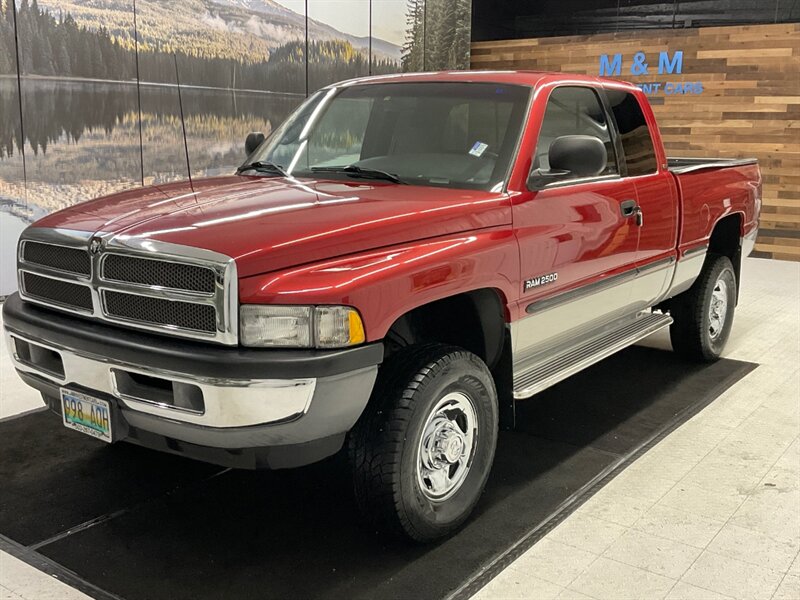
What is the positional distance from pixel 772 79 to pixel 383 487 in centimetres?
959

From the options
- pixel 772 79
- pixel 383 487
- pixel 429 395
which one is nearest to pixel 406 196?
pixel 429 395

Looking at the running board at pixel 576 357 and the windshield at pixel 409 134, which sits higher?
the windshield at pixel 409 134

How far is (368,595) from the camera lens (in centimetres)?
262

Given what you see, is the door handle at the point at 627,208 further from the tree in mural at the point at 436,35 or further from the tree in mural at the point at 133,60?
the tree in mural at the point at 436,35

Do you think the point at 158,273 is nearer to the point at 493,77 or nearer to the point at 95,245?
the point at 95,245

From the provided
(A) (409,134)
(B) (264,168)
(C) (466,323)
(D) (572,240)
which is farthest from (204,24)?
(C) (466,323)

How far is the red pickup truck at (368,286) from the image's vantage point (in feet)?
7.95

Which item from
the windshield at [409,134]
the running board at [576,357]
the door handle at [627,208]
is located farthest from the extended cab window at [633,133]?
the windshield at [409,134]

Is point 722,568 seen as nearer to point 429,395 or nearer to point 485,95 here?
point 429,395

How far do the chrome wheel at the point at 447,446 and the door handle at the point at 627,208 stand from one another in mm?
1495

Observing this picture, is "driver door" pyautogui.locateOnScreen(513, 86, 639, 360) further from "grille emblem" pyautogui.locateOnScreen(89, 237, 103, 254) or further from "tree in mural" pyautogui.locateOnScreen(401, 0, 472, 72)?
"tree in mural" pyautogui.locateOnScreen(401, 0, 472, 72)

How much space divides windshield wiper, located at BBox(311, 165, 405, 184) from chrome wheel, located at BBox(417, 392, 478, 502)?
1.03 m

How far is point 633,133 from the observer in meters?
4.38

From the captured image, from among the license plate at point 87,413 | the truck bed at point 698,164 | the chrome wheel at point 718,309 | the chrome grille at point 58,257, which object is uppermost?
the truck bed at point 698,164
